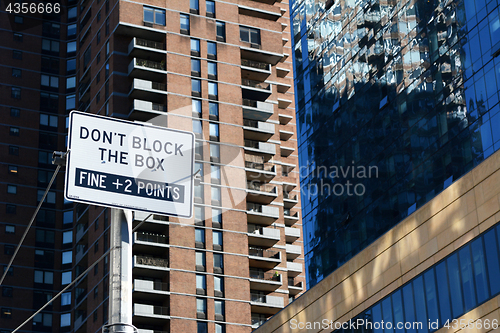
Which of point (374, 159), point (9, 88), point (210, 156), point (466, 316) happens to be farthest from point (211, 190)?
point (466, 316)

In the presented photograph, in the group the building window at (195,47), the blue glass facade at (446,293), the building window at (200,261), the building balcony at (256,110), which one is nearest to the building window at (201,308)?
the building window at (200,261)

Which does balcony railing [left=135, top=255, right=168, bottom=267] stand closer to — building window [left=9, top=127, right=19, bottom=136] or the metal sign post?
building window [left=9, top=127, right=19, bottom=136]

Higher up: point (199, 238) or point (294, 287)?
point (199, 238)

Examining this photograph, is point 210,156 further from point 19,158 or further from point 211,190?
point 19,158

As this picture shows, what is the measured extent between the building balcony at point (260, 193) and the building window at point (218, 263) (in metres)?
10.4

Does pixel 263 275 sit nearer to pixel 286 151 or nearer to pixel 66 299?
pixel 66 299

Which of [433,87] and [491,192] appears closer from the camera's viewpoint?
[491,192]

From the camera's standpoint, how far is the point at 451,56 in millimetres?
71375

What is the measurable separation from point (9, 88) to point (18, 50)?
6.79 m

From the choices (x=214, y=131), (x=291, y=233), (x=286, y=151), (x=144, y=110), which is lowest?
(x=291, y=233)

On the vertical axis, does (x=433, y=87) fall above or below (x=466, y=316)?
above

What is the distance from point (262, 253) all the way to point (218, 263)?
357 inches

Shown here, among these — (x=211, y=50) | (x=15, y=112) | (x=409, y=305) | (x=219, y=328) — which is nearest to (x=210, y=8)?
(x=211, y=50)

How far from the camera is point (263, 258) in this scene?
103938 mm
